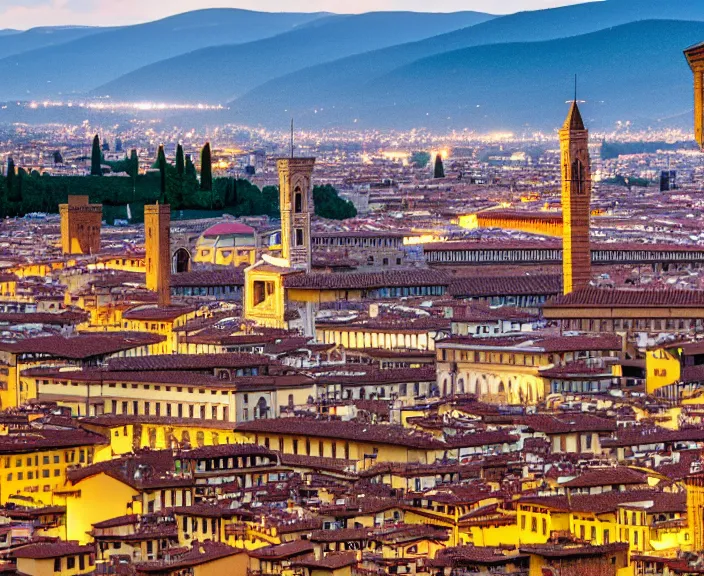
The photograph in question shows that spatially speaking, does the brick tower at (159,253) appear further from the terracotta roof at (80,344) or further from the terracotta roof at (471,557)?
A: the terracotta roof at (471,557)

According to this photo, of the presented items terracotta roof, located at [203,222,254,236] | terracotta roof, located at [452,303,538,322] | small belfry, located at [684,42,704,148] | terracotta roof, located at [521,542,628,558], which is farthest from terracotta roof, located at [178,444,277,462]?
terracotta roof, located at [203,222,254,236]

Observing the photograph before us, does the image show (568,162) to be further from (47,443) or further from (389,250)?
(47,443)

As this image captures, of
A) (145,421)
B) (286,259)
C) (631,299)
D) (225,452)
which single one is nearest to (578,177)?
(631,299)

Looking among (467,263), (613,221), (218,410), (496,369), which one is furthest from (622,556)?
(613,221)

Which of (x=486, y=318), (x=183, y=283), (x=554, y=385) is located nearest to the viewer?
(x=554, y=385)

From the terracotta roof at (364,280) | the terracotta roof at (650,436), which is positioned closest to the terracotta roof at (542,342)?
the terracotta roof at (650,436)

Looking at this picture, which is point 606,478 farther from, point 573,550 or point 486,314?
point 486,314

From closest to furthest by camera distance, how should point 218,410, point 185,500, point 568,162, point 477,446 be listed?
point 185,500 → point 477,446 → point 218,410 → point 568,162
